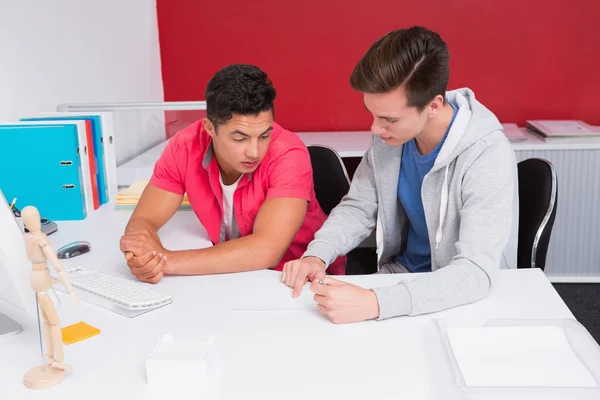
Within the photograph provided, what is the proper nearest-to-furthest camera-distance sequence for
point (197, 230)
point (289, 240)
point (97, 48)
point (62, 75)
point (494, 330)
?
point (494, 330), point (289, 240), point (197, 230), point (62, 75), point (97, 48)

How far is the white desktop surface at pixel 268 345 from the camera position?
3.43 ft

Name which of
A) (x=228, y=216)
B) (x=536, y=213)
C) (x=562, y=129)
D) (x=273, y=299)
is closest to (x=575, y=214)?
(x=562, y=129)

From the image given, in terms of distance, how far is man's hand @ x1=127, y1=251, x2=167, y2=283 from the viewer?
58.3 inches

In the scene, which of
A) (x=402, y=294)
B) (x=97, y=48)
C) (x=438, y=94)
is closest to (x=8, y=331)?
(x=402, y=294)

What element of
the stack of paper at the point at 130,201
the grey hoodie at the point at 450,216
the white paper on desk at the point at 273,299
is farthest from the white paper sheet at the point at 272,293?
the stack of paper at the point at 130,201

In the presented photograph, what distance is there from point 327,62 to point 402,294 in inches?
92.2

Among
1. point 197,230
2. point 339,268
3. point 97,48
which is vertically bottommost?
point 339,268

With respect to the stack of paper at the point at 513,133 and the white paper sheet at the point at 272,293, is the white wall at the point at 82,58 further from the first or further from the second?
the stack of paper at the point at 513,133

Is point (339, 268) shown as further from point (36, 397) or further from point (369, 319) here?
point (36, 397)

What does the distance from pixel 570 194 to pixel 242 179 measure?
1.86 meters

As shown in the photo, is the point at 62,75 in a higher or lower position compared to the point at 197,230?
higher

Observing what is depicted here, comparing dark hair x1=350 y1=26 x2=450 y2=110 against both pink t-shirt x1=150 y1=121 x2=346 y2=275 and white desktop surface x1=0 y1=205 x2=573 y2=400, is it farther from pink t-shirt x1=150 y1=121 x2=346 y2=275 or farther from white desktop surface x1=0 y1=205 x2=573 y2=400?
white desktop surface x1=0 y1=205 x2=573 y2=400

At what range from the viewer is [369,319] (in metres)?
1.28

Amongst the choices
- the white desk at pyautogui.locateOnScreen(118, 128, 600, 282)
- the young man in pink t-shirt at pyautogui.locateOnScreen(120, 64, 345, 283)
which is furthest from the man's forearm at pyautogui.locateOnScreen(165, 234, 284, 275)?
the white desk at pyautogui.locateOnScreen(118, 128, 600, 282)
